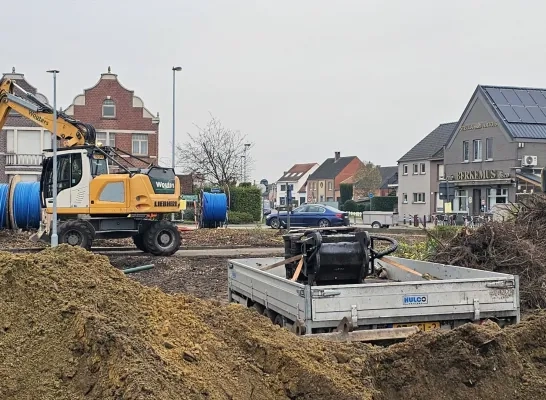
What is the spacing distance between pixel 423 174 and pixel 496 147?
12345mm

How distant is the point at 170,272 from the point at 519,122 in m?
39.3

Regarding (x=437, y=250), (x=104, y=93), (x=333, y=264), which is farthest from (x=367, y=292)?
(x=104, y=93)

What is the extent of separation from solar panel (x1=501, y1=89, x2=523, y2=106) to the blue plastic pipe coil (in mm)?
27948

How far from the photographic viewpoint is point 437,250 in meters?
13.0

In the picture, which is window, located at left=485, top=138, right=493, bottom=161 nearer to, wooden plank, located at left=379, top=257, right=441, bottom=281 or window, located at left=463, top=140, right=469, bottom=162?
window, located at left=463, top=140, right=469, bottom=162

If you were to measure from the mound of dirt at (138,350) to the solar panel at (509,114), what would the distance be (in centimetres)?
4777

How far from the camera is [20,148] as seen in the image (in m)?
55.0

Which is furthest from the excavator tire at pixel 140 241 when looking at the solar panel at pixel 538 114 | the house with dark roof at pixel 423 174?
the house with dark roof at pixel 423 174

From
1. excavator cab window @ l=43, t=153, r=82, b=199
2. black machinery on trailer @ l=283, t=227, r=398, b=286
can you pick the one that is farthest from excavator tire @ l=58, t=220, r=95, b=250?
black machinery on trailer @ l=283, t=227, r=398, b=286

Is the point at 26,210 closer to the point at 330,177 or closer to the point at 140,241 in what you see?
the point at 140,241

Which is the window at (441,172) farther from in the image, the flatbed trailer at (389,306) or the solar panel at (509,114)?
the flatbed trailer at (389,306)

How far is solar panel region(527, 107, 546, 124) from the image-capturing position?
50938mm

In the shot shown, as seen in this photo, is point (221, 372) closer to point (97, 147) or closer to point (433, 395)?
point (433, 395)

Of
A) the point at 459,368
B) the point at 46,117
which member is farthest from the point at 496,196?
the point at 459,368
